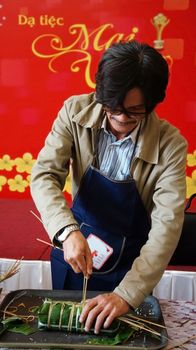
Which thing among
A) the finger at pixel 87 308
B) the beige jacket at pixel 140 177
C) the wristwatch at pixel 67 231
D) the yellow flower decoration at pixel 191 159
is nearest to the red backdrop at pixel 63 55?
the yellow flower decoration at pixel 191 159

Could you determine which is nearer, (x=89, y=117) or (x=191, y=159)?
(x=89, y=117)

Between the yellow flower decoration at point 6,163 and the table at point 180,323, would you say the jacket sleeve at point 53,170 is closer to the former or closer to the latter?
the table at point 180,323

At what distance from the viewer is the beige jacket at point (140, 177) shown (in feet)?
3.81

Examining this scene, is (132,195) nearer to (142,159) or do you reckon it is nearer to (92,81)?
(142,159)

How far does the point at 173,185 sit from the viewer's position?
1241mm

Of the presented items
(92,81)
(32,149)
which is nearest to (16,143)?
(32,149)

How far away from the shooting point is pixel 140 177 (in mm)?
1304

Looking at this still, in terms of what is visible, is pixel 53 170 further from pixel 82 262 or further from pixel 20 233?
pixel 20 233

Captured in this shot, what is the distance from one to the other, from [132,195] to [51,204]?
0.25 metres

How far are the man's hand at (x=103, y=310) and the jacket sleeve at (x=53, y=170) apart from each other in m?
0.27

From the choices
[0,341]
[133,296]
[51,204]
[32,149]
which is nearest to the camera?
[0,341]

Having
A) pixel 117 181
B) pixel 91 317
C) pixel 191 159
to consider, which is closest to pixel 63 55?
pixel 191 159

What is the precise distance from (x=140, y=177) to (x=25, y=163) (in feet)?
5.50

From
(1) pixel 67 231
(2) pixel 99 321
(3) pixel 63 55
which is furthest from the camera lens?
(3) pixel 63 55
